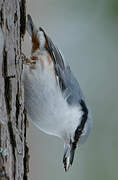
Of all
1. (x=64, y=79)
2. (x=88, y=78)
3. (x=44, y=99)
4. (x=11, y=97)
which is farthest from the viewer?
(x=88, y=78)

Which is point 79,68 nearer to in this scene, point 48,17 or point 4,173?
point 48,17

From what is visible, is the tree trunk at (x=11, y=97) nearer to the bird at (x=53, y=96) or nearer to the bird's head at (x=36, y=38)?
the bird at (x=53, y=96)

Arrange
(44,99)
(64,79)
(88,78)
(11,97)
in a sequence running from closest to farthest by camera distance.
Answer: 1. (11,97)
2. (44,99)
3. (64,79)
4. (88,78)

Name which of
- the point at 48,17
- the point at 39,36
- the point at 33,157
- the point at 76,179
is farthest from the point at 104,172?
the point at 39,36

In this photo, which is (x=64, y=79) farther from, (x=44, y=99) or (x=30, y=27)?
(x=30, y=27)

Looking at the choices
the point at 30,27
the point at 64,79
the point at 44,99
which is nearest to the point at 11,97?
the point at 44,99

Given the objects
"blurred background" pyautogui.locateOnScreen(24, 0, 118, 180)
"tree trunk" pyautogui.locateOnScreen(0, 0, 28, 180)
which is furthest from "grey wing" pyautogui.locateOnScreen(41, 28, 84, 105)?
"blurred background" pyautogui.locateOnScreen(24, 0, 118, 180)

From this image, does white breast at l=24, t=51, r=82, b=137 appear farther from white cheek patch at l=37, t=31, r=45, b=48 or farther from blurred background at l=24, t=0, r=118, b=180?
blurred background at l=24, t=0, r=118, b=180
